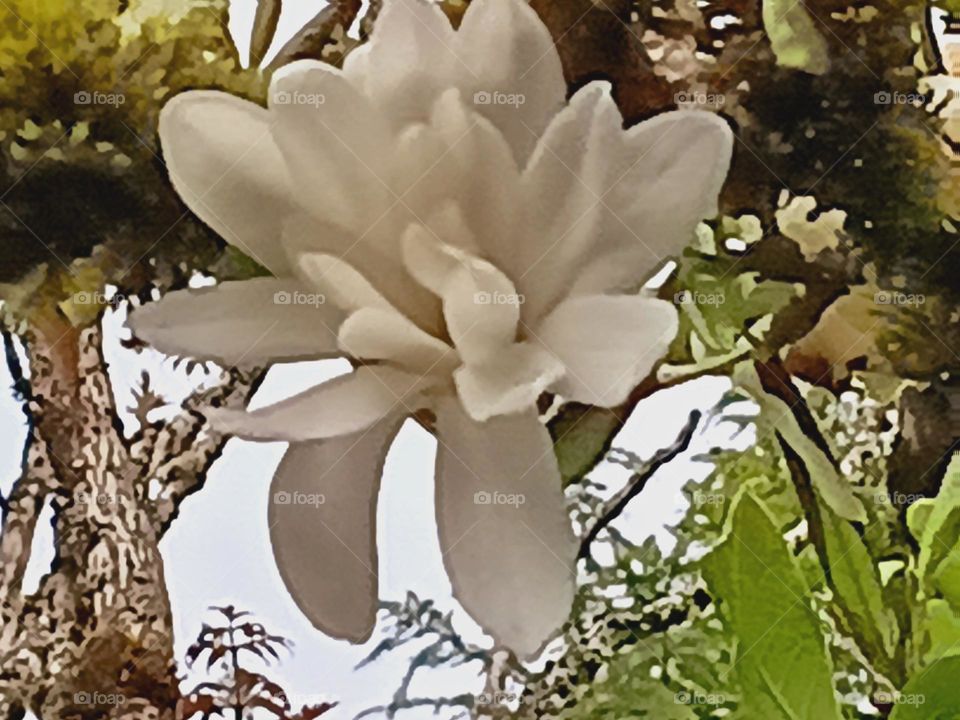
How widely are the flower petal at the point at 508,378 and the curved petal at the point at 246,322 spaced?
0.07 metres

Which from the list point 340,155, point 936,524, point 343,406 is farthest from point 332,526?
point 936,524

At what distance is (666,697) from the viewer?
43cm

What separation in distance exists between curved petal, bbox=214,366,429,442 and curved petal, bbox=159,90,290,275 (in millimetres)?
58

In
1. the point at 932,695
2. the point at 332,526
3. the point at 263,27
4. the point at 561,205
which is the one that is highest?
the point at 263,27

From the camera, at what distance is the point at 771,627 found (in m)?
0.42

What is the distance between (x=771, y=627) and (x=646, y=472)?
9 cm

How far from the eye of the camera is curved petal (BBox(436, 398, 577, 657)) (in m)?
0.41

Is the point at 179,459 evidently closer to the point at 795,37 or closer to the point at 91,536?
the point at 91,536

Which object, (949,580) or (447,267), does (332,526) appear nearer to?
(447,267)

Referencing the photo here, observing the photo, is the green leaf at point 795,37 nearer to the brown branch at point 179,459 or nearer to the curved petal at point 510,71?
the curved petal at point 510,71

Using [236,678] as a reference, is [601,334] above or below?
above

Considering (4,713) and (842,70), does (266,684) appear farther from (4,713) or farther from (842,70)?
(842,70)

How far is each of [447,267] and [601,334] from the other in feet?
0.24

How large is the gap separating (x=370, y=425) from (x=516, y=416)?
0.22 ft
